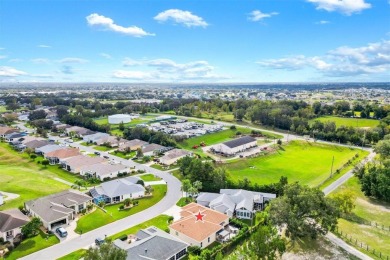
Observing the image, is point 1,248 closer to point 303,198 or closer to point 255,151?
point 303,198

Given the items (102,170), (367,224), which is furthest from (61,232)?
(367,224)

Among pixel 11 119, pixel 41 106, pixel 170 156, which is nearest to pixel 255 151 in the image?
pixel 170 156

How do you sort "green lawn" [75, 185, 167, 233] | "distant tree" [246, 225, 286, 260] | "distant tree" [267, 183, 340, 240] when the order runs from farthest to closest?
"green lawn" [75, 185, 167, 233]
"distant tree" [267, 183, 340, 240]
"distant tree" [246, 225, 286, 260]

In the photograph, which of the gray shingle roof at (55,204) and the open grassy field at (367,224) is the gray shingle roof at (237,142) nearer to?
the open grassy field at (367,224)

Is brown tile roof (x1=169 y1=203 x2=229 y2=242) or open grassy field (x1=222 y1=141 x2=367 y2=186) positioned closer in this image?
brown tile roof (x1=169 y1=203 x2=229 y2=242)

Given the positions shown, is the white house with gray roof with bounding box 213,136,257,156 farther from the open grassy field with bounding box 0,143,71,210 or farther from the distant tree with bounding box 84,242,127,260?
the distant tree with bounding box 84,242,127,260

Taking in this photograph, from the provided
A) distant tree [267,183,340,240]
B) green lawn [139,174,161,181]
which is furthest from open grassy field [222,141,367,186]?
distant tree [267,183,340,240]

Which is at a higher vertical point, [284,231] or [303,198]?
[303,198]

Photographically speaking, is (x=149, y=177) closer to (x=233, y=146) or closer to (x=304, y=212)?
(x=233, y=146)

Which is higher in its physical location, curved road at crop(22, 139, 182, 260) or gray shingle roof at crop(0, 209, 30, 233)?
gray shingle roof at crop(0, 209, 30, 233)
